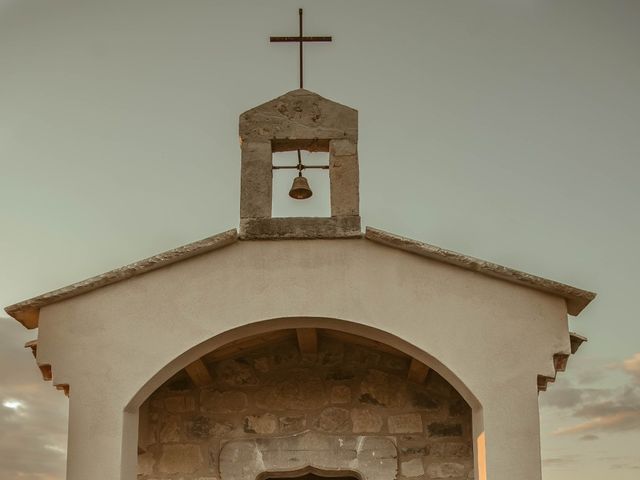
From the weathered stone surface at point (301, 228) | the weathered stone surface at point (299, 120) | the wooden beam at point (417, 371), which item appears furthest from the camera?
the wooden beam at point (417, 371)

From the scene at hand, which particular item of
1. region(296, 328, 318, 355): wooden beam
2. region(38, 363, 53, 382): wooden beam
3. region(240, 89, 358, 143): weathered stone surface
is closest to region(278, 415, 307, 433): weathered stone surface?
region(296, 328, 318, 355): wooden beam

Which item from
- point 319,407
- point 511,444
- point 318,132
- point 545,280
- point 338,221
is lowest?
point 511,444

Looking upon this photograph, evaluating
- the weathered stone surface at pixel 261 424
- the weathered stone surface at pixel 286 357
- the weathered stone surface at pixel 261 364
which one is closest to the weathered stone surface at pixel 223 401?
the weathered stone surface at pixel 261 424

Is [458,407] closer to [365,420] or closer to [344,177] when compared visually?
[365,420]

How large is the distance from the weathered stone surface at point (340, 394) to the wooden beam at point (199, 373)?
3.05 ft

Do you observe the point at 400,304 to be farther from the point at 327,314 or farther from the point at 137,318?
the point at 137,318

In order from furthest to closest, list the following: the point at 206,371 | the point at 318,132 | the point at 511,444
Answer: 1. the point at 206,371
2. the point at 318,132
3. the point at 511,444

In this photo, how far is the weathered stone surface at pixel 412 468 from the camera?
22.2 ft

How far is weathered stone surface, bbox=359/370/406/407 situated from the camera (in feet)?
22.9

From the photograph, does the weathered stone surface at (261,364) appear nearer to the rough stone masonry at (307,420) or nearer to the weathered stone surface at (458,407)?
the rough stone masonry at (307,420)

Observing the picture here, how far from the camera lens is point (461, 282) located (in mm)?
5641

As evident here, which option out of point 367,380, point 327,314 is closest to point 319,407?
point 367,380

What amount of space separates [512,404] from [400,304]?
87 centimetres

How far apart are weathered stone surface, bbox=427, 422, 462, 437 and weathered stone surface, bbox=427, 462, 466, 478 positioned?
0.21m
